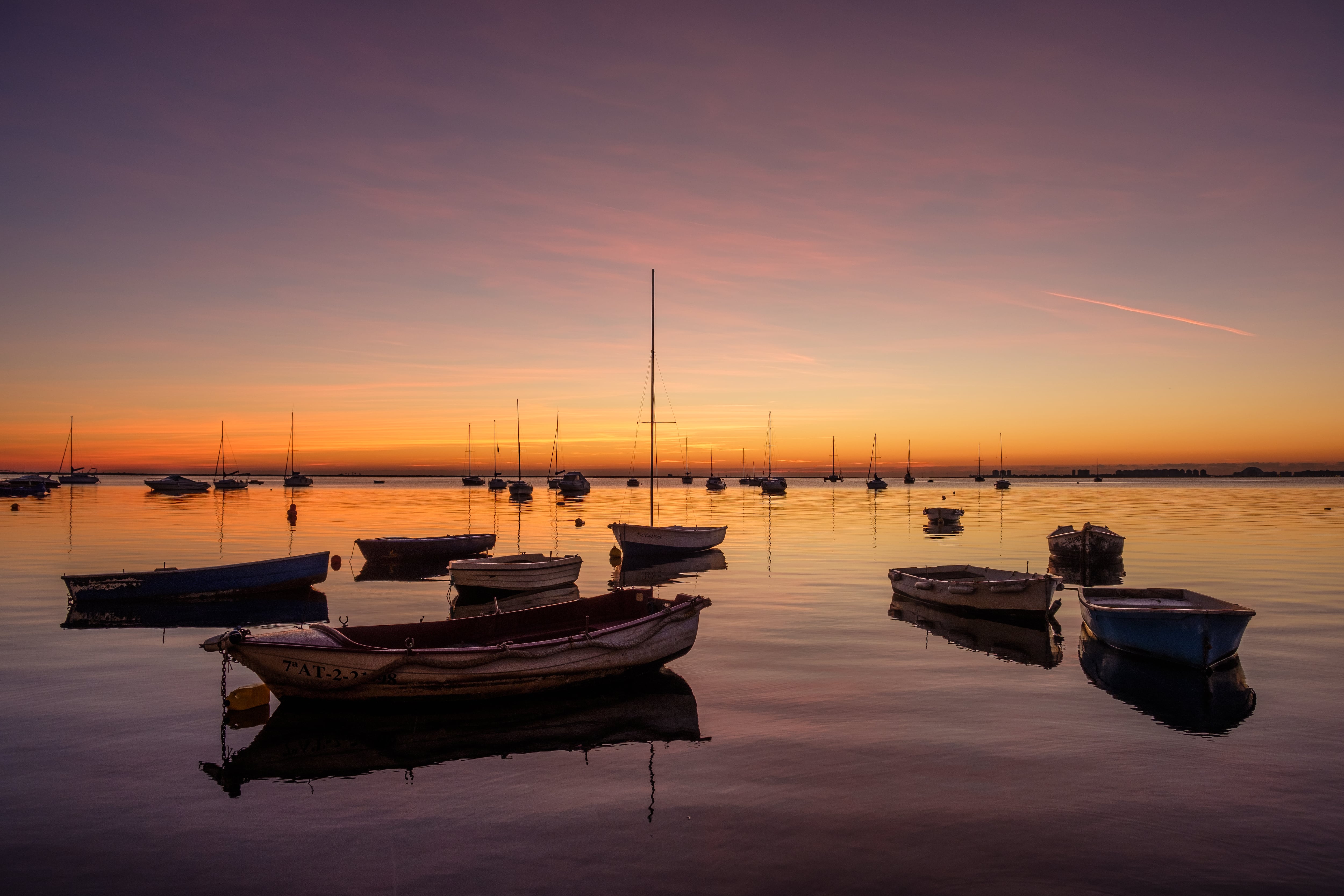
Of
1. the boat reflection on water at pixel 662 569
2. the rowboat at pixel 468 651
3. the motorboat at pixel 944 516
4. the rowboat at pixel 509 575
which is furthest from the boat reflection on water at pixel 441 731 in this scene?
the motorboat at pixel 944 516

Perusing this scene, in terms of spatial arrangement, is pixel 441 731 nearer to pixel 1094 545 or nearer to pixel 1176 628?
pixel 1176 628

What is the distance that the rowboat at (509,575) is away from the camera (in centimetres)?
2894

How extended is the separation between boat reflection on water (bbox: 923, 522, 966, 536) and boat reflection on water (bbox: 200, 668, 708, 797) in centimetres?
4395

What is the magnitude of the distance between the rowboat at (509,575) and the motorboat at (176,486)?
123 meters

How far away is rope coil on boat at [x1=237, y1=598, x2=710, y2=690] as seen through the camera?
1459cm

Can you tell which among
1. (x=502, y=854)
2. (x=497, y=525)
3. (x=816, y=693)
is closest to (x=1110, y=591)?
(x=816, y=693)

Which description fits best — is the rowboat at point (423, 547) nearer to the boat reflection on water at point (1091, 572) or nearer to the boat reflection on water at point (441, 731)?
the boat reflection on water at point (441, 731)

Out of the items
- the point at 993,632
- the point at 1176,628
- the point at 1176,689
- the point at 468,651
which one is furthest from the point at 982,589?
the point at 468,651

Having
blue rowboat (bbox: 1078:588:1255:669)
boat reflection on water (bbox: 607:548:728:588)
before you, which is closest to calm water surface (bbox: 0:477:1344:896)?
blue rowboat (bbox: 1078:588:1255:669)

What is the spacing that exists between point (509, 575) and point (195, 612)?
33.3 feet

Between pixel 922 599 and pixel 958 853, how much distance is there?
17.3 m

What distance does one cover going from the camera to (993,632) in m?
23.3

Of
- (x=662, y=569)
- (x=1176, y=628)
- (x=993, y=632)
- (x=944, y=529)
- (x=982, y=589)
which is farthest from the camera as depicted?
(x=944, y=529)

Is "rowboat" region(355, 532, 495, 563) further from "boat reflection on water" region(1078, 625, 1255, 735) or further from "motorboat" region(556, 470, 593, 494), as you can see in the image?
"motorboat" region(556, 470, 593, 494)
